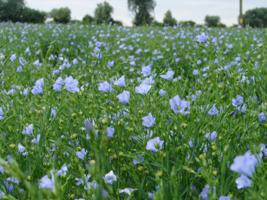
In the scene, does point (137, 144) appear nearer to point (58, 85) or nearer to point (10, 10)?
point (58, 85)

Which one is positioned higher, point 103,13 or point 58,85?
point 103,13

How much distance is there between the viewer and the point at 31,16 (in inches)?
1271

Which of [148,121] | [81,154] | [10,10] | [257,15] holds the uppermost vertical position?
[10,10]

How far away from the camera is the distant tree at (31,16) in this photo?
104ft

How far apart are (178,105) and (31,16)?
104 ft

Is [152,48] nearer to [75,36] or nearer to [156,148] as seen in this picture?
[75,36]

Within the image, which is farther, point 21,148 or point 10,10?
point 10,10

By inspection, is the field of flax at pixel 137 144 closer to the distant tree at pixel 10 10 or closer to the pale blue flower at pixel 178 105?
the pale blue flower at pixel 178 105

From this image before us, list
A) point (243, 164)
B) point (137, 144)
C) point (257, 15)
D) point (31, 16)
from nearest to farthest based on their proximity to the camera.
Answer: point (243, 164) → point (137, 144) → point (31, 16) → point (257, 15)

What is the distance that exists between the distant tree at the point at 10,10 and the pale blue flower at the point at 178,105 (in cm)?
Result: 2892

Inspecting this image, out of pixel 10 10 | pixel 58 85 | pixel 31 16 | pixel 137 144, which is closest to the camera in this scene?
pixel 137 144

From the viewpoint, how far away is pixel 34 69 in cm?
382

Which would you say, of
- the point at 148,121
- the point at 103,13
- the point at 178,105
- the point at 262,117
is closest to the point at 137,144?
the point at 148,121

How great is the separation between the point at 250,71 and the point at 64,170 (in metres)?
1.74
